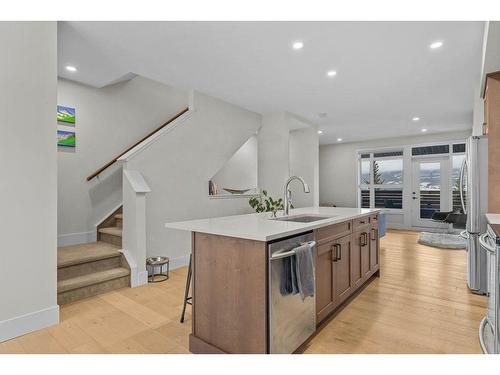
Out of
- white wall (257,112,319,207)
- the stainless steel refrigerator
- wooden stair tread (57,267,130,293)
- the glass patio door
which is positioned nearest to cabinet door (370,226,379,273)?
the stainless steel refrigerator

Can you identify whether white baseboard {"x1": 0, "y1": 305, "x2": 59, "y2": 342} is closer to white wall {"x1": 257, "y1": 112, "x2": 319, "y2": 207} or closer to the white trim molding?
the white trim molding

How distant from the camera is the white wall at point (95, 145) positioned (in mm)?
3992

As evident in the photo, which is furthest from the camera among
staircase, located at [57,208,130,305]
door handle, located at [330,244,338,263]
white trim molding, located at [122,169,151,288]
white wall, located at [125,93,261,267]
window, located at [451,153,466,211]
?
window, located at [451,153,466,211]

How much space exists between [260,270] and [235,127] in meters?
3.71

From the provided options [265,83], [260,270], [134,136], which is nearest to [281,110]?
[265,83]

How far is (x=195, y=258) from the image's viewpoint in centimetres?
195

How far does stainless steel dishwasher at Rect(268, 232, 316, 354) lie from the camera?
163 centimetres

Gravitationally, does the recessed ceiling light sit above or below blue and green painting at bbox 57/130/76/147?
above

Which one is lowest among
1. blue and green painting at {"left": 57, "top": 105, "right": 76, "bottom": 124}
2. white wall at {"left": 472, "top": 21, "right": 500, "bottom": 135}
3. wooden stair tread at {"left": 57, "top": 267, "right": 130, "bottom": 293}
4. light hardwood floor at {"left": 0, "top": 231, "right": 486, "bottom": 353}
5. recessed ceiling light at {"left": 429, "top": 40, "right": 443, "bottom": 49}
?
light hardwood floor at {"left": 0, "top": 231, "right": 486, "bottom": 353}

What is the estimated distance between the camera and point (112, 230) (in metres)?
3.92

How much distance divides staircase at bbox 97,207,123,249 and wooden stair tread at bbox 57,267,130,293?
547 mm

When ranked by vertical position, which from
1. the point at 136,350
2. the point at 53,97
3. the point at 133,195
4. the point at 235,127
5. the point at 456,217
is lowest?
the point at 136,350

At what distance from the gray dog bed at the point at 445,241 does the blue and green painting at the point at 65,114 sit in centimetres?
660
